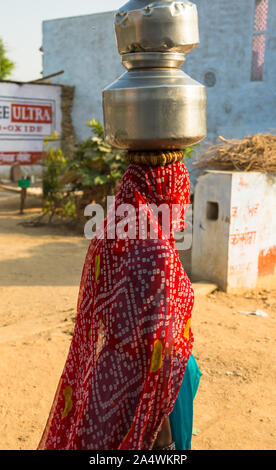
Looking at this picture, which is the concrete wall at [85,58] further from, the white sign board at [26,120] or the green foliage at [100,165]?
the green foliage at [100,165]

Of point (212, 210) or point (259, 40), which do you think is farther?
point (259, 40)

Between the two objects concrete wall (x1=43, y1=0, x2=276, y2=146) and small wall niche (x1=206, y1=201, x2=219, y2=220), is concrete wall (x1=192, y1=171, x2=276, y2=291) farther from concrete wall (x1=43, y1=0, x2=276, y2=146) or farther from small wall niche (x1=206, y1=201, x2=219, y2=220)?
concrete wall (x1=43, y1=0, x2=276, y2=146)

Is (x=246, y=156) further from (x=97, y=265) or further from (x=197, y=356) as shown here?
(x=97, y=265)

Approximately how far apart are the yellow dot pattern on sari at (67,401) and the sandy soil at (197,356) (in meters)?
1.28

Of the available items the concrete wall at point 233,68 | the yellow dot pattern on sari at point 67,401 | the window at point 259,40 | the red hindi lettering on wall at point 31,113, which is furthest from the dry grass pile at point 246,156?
the red hindi lettering on wall at point 31,113

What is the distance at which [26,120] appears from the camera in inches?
614

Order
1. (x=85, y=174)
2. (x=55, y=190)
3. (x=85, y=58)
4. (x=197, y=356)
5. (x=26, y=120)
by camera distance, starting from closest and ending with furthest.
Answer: (x=197, y=356) → (x=85, y=174) → (x=55, y=190) → (x=26, y=120) → (x=85, y=58)

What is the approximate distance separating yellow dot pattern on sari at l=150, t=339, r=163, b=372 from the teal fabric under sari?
8.4 inches

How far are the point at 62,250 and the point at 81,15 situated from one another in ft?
35.3

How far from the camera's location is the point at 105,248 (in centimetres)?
181

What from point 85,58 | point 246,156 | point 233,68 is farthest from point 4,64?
point 246,156

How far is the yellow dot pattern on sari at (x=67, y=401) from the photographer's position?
6.58 feet

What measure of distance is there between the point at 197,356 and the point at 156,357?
279 cm

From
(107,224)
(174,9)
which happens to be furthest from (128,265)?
(174,9)
